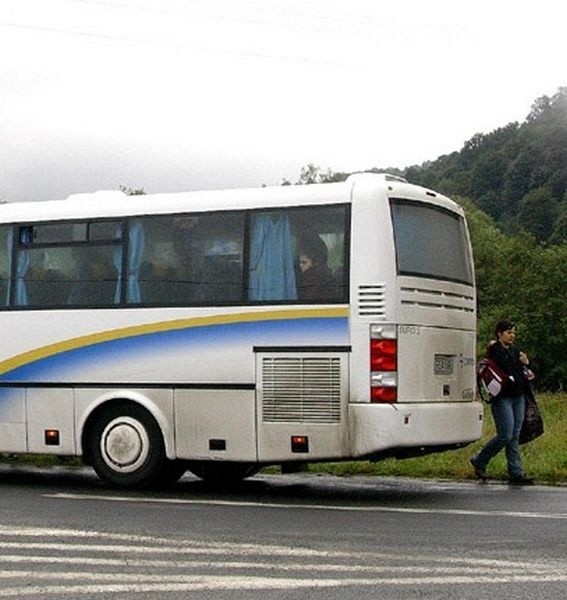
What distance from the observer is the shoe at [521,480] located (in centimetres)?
1434

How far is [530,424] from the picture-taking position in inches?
592

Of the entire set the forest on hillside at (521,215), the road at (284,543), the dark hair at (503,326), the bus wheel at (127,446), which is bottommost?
the road at (284,543)

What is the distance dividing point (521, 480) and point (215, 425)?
3506 mm

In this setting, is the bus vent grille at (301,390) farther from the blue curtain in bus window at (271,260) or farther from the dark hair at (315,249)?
the dark hair at (315,249)

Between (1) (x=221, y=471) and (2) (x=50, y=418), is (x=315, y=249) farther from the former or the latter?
(2) (x=50, y=418)

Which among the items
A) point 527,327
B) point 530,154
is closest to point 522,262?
point 527,327

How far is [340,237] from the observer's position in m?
12.5

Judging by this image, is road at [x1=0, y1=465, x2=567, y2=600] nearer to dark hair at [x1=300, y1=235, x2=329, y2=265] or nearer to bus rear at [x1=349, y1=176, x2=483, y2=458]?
bus rear at [x1=349, y1=176, x2=483, y2=458]

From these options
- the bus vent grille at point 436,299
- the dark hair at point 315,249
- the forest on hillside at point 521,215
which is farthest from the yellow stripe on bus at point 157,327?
the forest on hillside at point 521,215

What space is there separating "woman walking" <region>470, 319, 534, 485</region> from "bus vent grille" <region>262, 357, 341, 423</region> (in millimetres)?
2825

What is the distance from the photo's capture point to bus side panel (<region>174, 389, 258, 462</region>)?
12.8 m

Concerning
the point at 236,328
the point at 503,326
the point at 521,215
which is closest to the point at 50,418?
the point at 236,328

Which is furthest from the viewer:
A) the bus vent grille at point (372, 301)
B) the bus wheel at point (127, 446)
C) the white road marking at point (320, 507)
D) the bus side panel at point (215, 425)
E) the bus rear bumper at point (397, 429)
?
the bus wheel at point (127, 446)

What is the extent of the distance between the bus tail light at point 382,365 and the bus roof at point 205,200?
1.26 meters
